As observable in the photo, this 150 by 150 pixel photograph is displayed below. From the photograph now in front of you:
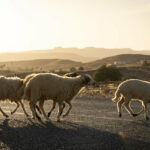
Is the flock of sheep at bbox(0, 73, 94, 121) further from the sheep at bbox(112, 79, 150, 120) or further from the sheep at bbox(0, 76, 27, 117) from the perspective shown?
the sheep at bbox(112, 79, 150, 120)

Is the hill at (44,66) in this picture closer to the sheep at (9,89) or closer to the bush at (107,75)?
the bush at (107,75)

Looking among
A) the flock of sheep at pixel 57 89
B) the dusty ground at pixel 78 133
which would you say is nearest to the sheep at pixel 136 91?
the flock of sheep at pixel 57 89

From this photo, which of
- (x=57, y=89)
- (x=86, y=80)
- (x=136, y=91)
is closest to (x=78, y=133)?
(x=57, y=89)

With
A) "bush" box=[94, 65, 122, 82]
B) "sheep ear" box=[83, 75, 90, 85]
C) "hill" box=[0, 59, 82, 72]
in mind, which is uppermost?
"sheep ear" box=[83, 75, 90, 85]

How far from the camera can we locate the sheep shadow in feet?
22.2

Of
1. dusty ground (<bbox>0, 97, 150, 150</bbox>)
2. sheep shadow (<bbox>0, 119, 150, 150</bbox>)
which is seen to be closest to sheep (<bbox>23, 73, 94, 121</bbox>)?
dusty ground (<bbox>0, 97, 150, 150</bbox>)

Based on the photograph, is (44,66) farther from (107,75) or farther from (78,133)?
(78,133)

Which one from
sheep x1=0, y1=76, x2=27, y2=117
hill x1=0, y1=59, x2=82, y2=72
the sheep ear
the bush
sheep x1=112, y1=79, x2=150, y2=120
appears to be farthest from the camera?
hill x1=0, y1=59, x2=82, y2=72

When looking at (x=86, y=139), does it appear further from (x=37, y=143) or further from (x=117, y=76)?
(x=117, y=76)

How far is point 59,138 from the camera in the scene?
7621 mm

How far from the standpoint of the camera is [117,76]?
1464 inches

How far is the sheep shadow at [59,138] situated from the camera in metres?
6.77

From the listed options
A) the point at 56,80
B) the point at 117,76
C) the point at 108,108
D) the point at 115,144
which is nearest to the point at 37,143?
the point at 115,144

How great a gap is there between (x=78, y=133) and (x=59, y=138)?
78 cm
